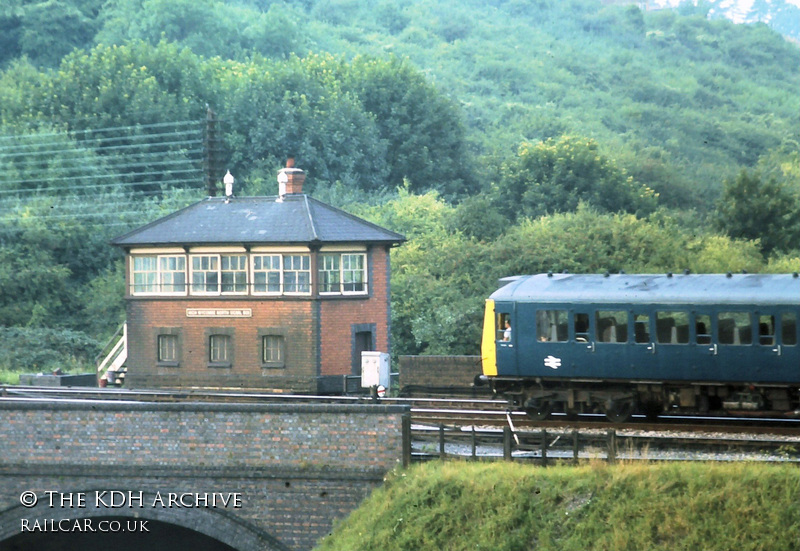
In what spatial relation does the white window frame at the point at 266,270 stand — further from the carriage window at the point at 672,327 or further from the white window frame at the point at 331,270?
the carriage window at the point at 672,327

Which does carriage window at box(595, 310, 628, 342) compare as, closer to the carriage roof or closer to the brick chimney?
the carriage roof

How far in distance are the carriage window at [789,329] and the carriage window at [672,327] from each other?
1.70 meters

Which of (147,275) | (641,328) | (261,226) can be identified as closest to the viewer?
(641,328)

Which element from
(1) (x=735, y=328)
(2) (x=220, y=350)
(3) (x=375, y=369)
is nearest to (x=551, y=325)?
(1) (x=735, y=328)

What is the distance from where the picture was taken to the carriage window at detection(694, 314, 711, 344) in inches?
853

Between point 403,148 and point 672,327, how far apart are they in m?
49.6

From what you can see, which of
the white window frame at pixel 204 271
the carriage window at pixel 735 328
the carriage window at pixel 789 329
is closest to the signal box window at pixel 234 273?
the white window frame at pixel 204 271

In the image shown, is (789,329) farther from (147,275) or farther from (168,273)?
(147,275)

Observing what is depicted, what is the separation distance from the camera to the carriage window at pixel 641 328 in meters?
22.1

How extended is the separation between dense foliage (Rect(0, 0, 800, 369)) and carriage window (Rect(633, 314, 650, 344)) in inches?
607

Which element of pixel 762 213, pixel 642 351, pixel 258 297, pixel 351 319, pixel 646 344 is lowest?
pixel 642 351

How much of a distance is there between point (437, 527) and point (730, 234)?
33.0 metres

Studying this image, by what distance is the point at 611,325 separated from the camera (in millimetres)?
22391

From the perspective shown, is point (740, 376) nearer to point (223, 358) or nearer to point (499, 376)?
point (499, 376)
